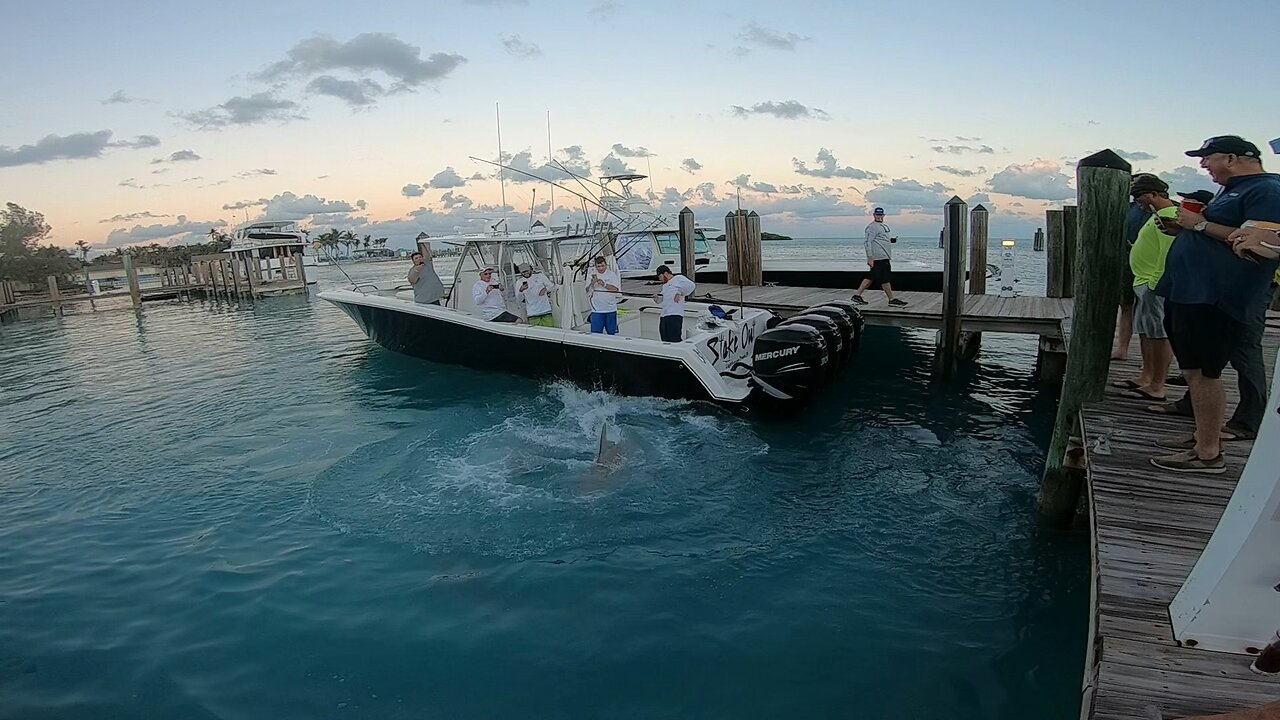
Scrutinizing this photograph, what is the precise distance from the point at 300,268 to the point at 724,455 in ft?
106

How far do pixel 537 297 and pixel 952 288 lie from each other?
6.42 meters

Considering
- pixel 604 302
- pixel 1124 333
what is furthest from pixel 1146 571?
pixel 604 302

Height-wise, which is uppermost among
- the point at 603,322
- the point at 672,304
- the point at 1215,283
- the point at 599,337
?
the point at 1215,283

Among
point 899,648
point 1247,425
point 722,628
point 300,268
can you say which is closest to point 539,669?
point 722,628

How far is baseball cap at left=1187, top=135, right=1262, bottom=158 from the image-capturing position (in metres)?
3.88

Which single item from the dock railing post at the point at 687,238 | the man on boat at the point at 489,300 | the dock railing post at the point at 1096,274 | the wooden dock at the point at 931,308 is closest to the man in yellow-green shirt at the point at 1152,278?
the dock railing post at the point at 1096,274

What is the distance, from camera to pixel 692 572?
5.40 metres

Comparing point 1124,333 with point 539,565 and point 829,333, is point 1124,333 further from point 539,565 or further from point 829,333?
point 539,565

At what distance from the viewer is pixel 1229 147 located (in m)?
3.92

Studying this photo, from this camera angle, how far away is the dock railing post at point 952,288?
10.9 m

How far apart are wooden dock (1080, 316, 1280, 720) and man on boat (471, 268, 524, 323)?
802 cm

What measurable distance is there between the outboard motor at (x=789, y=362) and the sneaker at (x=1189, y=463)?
4331mm

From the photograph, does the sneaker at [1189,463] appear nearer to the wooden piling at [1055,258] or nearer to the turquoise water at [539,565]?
the turquoise water at [539,565]

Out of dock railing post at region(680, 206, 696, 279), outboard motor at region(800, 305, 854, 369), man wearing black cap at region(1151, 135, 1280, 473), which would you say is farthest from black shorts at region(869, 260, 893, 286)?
man wearing black cap at region(1151, 135, 1280, 473)
